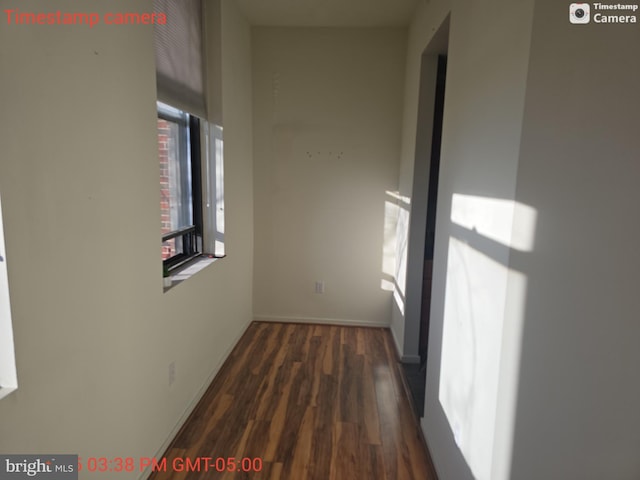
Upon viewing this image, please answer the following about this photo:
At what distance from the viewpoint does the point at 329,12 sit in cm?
315

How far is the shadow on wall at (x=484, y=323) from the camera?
1.20m

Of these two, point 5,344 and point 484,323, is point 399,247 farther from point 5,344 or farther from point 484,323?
point 5,344

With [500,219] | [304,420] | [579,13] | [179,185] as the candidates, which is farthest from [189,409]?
[579,13]

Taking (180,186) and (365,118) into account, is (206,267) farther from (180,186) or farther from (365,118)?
(365,118)

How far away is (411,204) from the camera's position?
2.98 m

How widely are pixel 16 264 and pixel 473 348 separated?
5.08ft

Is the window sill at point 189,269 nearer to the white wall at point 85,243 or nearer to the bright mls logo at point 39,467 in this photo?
the white wall at point 85,243

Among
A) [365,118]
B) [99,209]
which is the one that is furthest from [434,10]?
[99,209]

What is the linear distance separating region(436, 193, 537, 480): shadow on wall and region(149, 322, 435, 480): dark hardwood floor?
55 centimetres

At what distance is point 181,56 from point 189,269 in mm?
1280

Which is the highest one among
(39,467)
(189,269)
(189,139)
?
(189,139)

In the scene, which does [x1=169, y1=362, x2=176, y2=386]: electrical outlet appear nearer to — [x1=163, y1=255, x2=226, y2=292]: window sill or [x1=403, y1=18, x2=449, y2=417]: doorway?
[x1=163, y1=255, x2=226, y2=292]: window sill

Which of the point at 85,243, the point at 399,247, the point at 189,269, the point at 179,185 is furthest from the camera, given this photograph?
the point at 399,247
